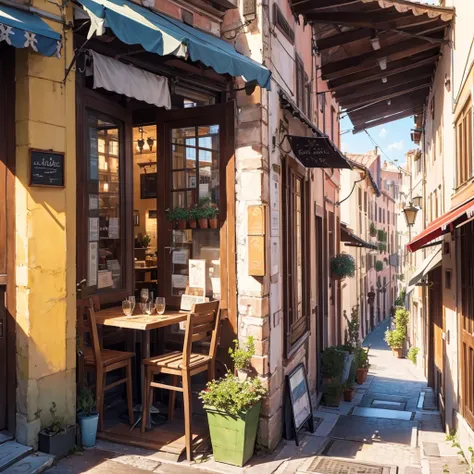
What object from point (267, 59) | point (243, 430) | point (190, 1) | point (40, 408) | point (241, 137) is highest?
point (190, 1)

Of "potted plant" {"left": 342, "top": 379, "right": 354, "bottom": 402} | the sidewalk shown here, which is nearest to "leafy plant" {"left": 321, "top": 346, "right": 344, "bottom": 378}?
the sidewalk

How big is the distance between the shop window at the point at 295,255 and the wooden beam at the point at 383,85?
4670 mm

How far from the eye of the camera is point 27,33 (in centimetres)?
392

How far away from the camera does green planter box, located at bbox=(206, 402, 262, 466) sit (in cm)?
522

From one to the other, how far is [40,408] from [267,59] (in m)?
4.42

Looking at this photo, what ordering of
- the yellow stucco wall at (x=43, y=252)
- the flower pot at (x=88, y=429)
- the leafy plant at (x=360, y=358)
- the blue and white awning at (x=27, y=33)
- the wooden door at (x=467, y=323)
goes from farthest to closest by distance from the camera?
the leafy plant at (x=360, y=358) < the wooden door at (x=467, y=323) < the flower pot at (x=88, y=429) < the yellow stucco wall at (x=43, y=252) < the blue and white awning at (x=27, y=33)

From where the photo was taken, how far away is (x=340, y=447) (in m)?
6.60

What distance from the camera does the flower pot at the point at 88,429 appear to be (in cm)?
493

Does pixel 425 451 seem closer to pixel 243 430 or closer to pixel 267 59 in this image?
pixel 243 430

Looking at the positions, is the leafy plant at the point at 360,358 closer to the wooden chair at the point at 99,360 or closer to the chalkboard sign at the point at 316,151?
the chalkboard sign at the point at 316,151

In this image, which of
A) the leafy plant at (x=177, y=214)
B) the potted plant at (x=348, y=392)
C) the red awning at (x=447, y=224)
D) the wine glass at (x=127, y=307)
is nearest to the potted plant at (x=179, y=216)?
the leafy plant at (x=177, y=214)

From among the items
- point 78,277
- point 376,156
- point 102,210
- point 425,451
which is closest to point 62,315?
point 78,277

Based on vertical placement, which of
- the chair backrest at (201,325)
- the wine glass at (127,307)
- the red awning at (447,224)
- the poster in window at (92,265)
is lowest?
the chair backrest at (201,325)

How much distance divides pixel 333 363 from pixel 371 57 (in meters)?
6.06
